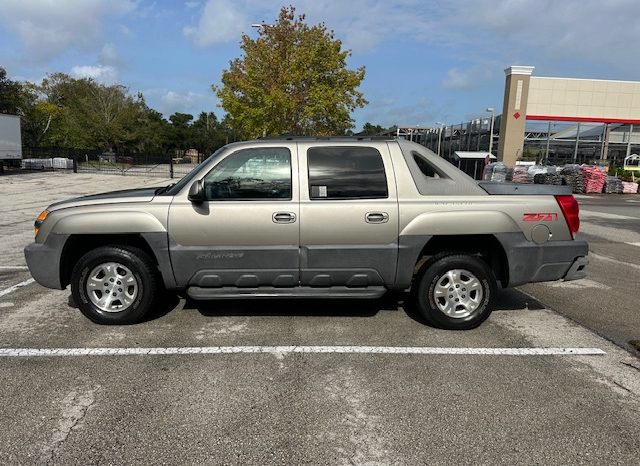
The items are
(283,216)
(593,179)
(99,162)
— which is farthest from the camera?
(99,162)

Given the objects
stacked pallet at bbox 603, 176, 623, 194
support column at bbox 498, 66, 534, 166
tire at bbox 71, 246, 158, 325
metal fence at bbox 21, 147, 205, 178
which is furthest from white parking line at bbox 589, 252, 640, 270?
metal fence at bbox 21, 147, 205, 178

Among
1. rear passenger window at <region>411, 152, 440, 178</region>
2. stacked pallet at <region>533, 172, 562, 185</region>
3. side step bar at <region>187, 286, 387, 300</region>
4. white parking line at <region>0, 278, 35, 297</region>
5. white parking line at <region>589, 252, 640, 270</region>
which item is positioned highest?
rear passenger window at <region>411, 152, 440, 178</region>

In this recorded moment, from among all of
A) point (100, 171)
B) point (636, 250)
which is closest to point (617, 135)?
point (636, 250)

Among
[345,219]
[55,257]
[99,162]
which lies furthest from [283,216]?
[99,162]

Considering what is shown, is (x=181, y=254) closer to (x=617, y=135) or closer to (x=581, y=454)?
(x=581, y=454)

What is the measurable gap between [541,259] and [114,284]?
4.09m

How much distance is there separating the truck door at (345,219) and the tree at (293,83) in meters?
19.3

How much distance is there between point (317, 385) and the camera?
3.67 m

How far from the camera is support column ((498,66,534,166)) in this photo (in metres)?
32.4

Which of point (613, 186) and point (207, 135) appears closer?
point (613, 186)

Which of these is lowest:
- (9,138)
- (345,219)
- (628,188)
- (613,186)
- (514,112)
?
(628,188)

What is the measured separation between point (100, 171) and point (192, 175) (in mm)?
33457

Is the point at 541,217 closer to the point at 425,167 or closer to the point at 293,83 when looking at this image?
the point at 425,167

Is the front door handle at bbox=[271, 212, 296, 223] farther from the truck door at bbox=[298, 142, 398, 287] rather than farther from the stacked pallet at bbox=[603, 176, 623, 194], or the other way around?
the stacked pallet at bbox=[603, 176, 623, 194]
